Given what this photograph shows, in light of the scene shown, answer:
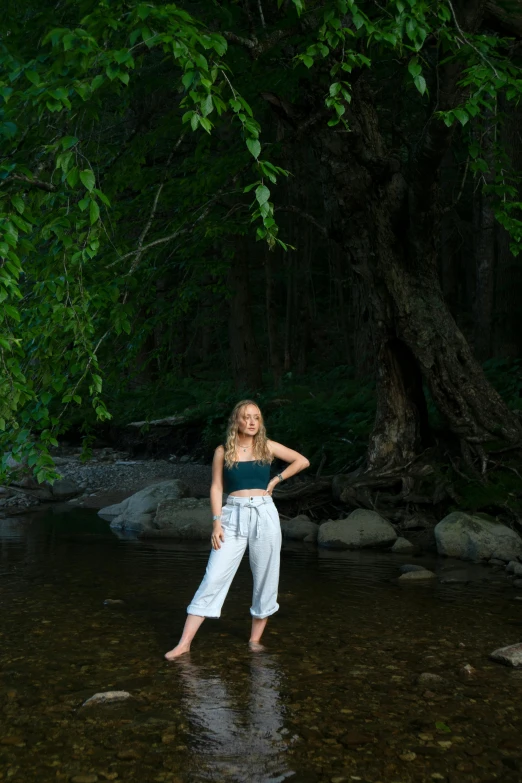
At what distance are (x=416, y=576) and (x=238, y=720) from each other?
16.5 ft

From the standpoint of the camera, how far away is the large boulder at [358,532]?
12.0 meters

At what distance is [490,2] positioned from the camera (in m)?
11.3

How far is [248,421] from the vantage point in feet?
21.4

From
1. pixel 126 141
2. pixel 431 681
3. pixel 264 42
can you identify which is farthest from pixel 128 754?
pixel 126 141

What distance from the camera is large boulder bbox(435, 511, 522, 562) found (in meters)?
10.9

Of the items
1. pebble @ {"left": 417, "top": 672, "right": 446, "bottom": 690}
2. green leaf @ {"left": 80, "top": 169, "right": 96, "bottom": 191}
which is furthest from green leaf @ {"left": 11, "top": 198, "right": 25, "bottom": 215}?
pebble @ {"left": 417, "top": 672, "right": 446, "bottom": 690}

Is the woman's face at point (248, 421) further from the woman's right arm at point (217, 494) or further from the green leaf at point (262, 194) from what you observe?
the green leaf at point (262, 194)

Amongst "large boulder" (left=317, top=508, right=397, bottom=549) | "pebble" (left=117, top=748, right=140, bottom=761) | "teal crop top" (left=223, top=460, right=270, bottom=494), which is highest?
"teal crop top" (left=223, top=460, right=270, bottom=494)

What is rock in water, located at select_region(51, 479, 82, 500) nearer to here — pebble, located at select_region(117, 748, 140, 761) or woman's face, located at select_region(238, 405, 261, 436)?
woman's face, located at select_region(238, 405, 261, 436)

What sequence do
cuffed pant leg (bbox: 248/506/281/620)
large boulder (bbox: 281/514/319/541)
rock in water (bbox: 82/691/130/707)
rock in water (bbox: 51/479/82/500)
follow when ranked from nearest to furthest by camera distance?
rock in water (bbox: 82/691/130/707)
cuffed pant leg (bbox: 248/506/281/620)
large boulder (bbox: 281/514/319/541)
rock in water (bbox: 51/479/82/500)

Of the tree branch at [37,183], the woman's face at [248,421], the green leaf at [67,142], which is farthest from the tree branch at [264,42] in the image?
the woman's face at [248,421]

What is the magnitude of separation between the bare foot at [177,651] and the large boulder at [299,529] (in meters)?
6.42

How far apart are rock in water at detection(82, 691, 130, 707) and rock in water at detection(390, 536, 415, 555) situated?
6.78 metres

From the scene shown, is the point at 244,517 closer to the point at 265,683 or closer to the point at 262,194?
the point at 265,683
